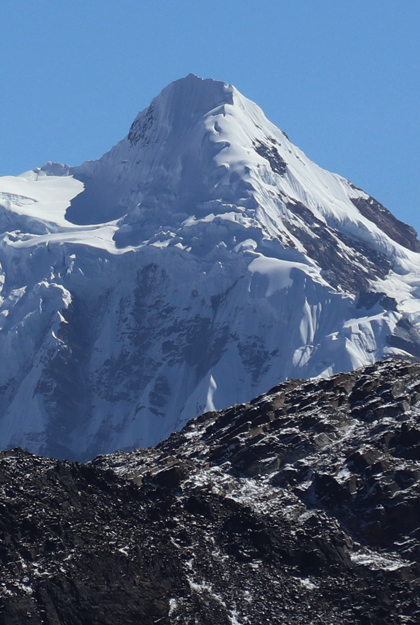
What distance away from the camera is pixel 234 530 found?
131 m

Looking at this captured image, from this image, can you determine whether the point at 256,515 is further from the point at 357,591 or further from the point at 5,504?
the point at 5,504

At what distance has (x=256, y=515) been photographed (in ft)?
438

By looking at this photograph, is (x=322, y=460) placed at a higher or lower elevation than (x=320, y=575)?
higher

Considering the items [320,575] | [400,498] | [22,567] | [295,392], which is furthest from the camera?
[295,392]

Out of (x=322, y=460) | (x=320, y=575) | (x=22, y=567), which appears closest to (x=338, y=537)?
(x=320, y=575)

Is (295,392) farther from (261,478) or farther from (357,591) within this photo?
(357,591)

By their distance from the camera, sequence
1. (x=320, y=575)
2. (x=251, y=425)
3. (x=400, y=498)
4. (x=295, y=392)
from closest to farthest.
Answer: (x=320, y=575) < (x=400, y=498) < (x=251, y=425) < (x=295, y=392)

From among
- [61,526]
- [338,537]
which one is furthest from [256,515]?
[61,526]

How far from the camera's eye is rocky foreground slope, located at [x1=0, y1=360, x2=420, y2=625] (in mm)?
119938

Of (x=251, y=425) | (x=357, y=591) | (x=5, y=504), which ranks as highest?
(x=251, y=425)

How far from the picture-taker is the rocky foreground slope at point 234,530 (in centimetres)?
11994

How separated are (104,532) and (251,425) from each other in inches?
1257

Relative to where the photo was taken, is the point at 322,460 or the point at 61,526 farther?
the point at 322,460

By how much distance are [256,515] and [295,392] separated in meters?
32.6
